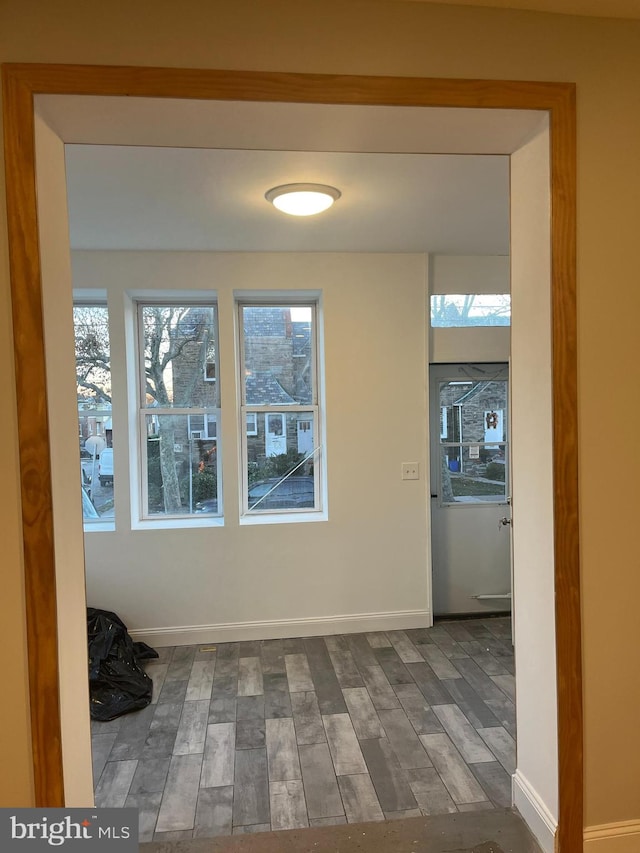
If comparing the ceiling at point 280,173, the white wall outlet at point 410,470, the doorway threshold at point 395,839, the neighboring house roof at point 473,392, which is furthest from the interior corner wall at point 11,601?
the neighboring house roof at point 473,392

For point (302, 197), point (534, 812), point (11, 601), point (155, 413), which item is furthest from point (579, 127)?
point (155, 413)

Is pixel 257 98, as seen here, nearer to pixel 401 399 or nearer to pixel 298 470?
pixel 401 399

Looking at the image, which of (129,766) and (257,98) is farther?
(129,766)

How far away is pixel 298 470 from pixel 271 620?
1.06 m

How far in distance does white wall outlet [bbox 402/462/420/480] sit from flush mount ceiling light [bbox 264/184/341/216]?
6.14ft

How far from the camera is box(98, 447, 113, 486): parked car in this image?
12.6 ft

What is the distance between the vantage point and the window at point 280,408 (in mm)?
3980

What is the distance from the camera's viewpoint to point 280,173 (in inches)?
93.1

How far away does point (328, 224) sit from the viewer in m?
3.10

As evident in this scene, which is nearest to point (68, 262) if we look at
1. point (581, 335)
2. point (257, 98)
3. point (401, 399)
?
point (257, 98)

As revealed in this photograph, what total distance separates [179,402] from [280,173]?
2.00m

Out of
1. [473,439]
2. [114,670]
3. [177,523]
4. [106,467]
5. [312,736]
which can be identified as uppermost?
[473,439]

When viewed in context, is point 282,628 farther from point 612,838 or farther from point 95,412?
point 612,838

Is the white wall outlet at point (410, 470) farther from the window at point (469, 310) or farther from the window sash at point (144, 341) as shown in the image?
the window sash at point (144, 341)
